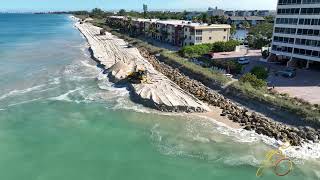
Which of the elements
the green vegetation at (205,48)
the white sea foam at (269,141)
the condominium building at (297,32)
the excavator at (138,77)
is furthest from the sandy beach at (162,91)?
the condominium building at (297,32)

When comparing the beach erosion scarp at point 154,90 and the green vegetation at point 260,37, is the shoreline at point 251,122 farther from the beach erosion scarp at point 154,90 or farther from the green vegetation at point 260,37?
the green vegetation at point 260,37

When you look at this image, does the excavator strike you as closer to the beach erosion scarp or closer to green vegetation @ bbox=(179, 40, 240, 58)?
the beach erosion scarp

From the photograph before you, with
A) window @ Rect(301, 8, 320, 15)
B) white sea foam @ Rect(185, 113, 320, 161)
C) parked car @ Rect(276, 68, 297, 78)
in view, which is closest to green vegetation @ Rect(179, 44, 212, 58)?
parked car @ Rect(276, 68, 297, 78)

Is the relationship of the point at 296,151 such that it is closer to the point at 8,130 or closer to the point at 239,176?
the point at 239,176

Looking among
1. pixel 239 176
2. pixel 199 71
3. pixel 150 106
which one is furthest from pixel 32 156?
pixel 199 71

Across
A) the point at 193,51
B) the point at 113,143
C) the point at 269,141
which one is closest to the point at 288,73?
the point at 193,51
